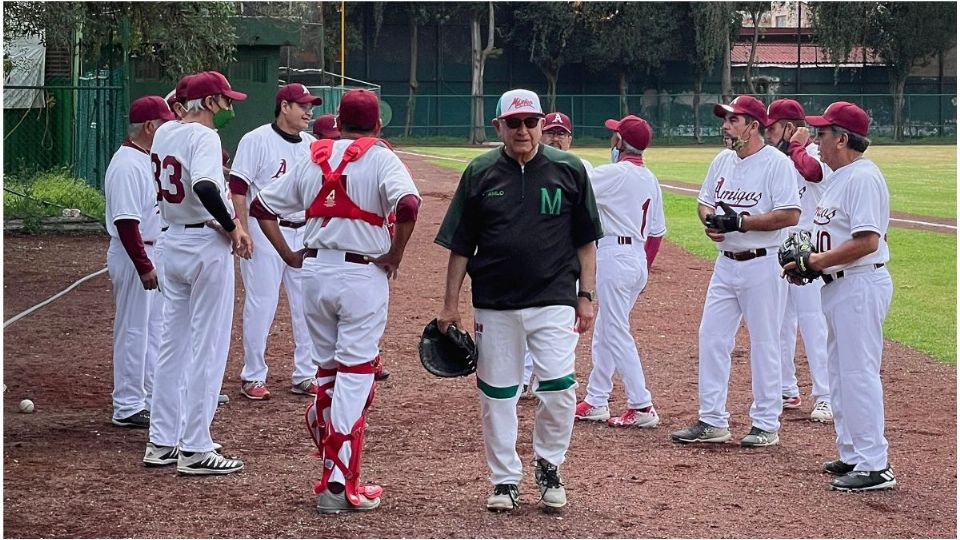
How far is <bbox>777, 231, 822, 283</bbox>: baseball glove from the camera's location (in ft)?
21.1

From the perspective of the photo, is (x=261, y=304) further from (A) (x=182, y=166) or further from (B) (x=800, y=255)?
(B) (x=800, y=255)

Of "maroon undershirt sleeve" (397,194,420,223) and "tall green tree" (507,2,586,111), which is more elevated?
"tall green tree" (507,2,586,111)

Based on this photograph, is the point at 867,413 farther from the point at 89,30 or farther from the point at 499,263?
the point at 89,30

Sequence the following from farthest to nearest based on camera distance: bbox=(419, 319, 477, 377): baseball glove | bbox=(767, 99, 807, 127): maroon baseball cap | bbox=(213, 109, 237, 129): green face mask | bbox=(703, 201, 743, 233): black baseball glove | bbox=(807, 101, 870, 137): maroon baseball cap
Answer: bbox=(767, 99, 807, 127): maroon baseball cap < bbox=(703, 201, 743, 233): black baseball glove < bbox=(213, 109, 237, 129): green face mask < bbox=(807, 101, 870, 137): maroon baseball cap < bbox=(419, 319, 477, 377): baseball glove

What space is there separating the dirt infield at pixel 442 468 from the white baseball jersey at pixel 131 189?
135cm

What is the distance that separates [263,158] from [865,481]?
183 inches

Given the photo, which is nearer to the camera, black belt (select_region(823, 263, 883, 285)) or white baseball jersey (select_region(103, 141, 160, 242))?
black belt (select_region(823, 263, 883, 285))

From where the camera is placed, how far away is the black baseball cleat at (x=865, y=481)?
20.6 feet

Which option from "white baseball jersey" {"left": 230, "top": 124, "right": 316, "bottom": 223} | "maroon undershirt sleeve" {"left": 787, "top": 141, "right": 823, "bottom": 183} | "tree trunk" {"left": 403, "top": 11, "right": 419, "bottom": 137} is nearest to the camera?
"maroon undershirt sleeve" {"left": 787, "top": 141, "right": 823, "bottom": 183}

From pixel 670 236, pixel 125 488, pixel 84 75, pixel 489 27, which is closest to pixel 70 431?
pixel 125 488

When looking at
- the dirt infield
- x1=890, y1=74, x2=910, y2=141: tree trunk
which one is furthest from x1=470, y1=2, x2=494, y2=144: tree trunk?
the dirt infield

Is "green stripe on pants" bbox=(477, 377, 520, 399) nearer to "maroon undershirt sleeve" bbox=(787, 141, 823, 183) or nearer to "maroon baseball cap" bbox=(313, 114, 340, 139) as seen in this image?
"maroon undershirt sleeve" bbox=(787, 141, 823, 183)

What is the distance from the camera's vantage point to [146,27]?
51.9 feet

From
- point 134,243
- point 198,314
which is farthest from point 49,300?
point 198,314
